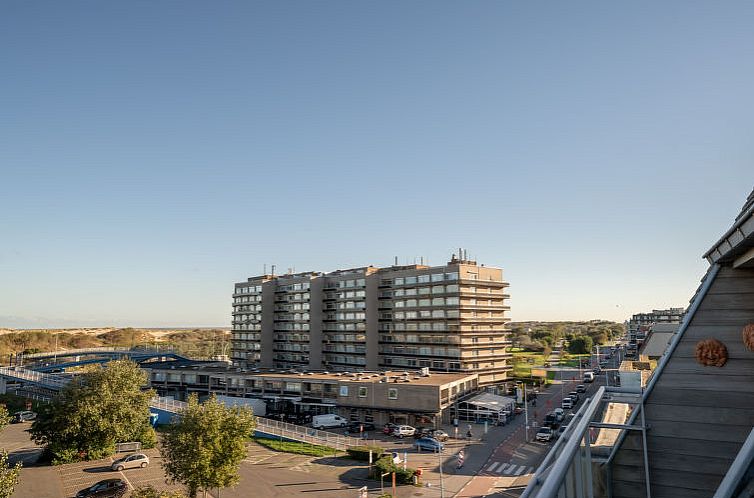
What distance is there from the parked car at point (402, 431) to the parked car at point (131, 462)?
937 inches

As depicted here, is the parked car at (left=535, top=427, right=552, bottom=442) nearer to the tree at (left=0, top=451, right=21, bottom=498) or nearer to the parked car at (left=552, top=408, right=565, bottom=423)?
the parked car at (left=552, top=408, right=565, bottom=423)

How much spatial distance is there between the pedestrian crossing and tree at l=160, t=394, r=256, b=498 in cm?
2017

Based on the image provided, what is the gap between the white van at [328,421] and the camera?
55.2 m

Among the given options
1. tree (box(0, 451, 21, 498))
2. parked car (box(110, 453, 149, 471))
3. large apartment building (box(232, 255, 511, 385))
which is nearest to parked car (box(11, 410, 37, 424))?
parked car (box(110, 453, 149, 471))

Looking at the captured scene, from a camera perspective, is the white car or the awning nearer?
the white car

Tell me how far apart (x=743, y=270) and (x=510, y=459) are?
123 feet

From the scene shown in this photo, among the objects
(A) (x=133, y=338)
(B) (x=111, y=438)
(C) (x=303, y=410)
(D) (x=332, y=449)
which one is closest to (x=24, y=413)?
(B) (x=111, y=438)

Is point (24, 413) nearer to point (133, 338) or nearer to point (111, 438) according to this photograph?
point (111, 438)

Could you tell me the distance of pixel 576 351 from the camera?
5453 inches

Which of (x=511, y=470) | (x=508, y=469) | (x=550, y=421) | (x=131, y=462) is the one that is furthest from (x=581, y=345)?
(x=131, y=462)

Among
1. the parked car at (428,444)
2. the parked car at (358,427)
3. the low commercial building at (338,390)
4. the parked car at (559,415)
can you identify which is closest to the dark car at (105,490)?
the parked car at (428,444)

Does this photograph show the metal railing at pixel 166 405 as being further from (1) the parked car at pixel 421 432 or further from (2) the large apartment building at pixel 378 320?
(2) the large apartment building at pixel 378 320

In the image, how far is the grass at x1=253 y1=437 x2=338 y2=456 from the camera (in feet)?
143

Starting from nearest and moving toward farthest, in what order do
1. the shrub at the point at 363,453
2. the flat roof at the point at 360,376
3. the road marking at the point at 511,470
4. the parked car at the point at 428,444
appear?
the road marking at the point at 511,470 < the shrub at the point at 363,453 < the parked car at the point at 428,444 < the flat roof at the point at 360,376
